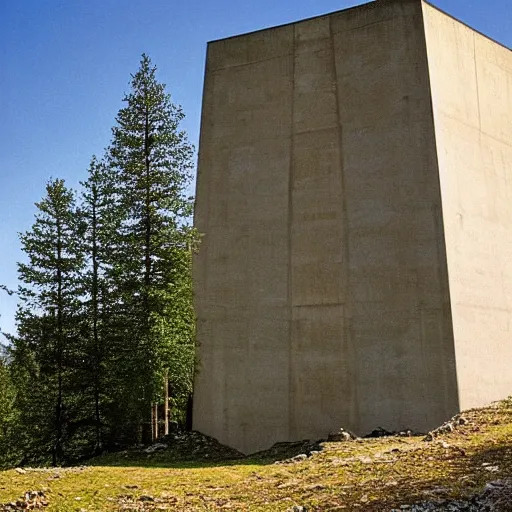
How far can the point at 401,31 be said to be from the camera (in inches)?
473

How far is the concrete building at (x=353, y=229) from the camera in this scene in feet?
37.0

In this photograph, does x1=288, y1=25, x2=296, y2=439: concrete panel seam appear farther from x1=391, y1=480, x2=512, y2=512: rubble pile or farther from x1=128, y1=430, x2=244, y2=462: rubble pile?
x1=391, y1=480, x2=512, y2=512: rubble pile

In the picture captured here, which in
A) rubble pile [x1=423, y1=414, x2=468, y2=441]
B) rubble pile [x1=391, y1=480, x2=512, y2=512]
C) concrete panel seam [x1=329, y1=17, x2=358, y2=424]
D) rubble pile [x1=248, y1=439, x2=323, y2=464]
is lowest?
rubble pile [x1=391, y1=480, x2=512, y2=512]

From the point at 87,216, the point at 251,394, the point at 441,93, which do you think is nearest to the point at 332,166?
the point at 441,93

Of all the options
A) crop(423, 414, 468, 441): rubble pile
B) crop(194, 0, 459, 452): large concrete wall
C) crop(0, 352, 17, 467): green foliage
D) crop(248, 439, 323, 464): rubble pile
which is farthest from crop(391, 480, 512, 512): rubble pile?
crop(0, 352, 17, 467): green foliage

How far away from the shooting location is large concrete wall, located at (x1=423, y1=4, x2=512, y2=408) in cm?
1133

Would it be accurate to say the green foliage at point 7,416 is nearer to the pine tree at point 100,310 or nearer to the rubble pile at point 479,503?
the pine tree at point 100,310

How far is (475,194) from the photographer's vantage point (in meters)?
12.3

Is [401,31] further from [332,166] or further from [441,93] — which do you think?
[332,166]

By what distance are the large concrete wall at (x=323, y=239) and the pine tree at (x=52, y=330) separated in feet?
8.74

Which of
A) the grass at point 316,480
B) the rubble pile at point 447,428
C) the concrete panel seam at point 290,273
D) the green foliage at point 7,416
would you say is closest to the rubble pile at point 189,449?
the concrete panel seam at point 290,273

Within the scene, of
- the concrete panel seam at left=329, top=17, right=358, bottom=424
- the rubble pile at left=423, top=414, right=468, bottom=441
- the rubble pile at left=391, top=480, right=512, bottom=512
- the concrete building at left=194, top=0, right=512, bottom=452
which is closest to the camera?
the rubble pile at left=391, top=480, right=512, bottom=512

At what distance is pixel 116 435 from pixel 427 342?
6779 millimetres

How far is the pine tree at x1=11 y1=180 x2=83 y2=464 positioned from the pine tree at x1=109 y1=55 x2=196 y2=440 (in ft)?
4.62
